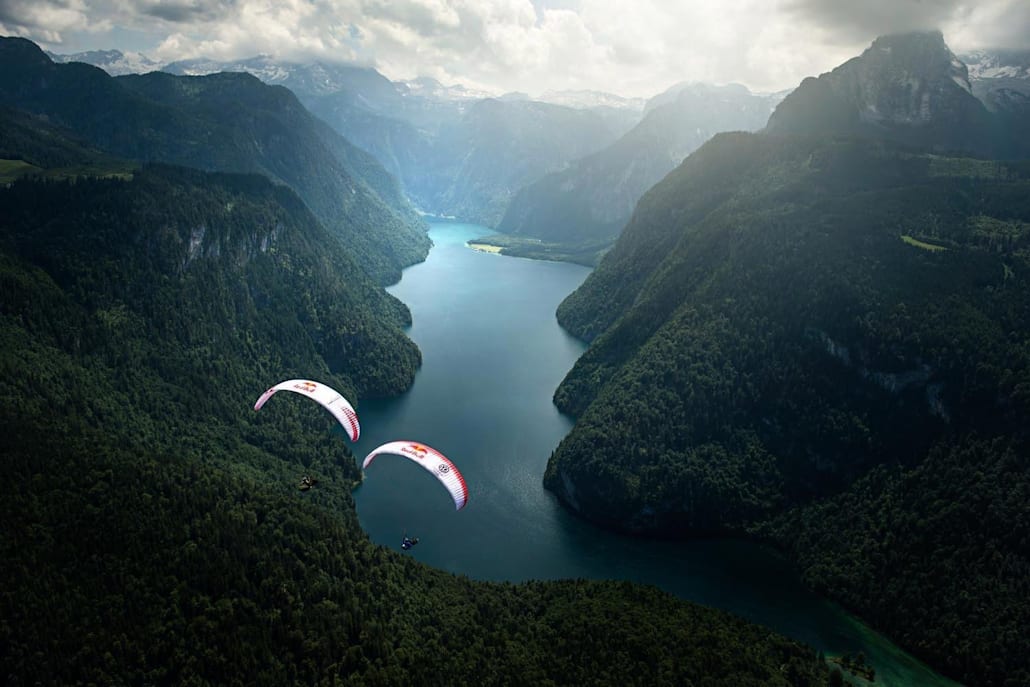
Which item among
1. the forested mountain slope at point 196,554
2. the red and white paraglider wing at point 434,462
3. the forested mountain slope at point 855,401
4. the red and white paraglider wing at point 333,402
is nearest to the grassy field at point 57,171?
the forested mountain slope at point 196,554

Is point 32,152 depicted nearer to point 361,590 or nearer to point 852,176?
point 361,590

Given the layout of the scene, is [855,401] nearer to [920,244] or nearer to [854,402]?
[854,402]

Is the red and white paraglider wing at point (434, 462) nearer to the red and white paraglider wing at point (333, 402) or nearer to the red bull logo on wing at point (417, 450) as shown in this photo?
the red bull logo on wing at point (417, 450)

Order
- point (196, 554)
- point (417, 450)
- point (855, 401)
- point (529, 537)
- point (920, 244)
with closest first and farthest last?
point (196, 554)
point (417, 450)
point (529, 537)
point (855, 401)
point (920, 244)

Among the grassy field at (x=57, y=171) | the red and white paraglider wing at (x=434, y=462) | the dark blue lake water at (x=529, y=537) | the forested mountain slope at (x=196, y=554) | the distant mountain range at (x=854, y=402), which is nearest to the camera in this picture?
the forested mountain slope at (x=196, y=554)

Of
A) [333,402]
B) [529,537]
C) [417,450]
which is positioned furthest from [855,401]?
[333,402]

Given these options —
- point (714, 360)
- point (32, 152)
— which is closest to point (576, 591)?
point (714, 360)

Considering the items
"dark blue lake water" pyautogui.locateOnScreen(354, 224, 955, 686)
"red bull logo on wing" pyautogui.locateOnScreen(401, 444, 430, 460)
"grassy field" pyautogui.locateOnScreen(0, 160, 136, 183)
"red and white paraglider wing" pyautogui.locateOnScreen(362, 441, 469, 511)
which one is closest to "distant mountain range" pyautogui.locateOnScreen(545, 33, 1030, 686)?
"dark blue lake water" pyautogui.locateOnScreen(354, 224, 955, 686)
